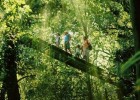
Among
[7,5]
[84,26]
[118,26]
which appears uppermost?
[84,26]

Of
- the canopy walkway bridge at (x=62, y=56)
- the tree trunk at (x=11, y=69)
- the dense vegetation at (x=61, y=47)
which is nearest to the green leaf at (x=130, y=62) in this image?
the dense vegetation at (x=61, y=47)

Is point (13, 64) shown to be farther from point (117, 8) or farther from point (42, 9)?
point (117, 8)

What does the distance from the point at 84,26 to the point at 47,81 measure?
5.14 m

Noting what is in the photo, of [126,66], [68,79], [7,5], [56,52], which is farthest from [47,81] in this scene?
[126,66]

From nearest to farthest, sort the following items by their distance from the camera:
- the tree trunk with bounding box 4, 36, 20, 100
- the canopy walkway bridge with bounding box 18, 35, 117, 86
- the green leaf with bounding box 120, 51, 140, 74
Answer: the green leaf with bounding box 120, 51, 140, 74 → the canopy walkway bridge with bounding box 18, 35, 117, 86 → the tree trunk with bounding box 4, 36, 20, 100

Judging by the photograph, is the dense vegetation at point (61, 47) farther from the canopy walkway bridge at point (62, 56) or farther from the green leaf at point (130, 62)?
the green leaf at point (130, 62)

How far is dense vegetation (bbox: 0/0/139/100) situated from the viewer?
16.0 metres

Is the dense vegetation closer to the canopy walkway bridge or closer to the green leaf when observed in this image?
the canopy walkway bridge

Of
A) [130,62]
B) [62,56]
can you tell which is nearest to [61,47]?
[62,56]

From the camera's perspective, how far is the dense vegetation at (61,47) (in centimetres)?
1597

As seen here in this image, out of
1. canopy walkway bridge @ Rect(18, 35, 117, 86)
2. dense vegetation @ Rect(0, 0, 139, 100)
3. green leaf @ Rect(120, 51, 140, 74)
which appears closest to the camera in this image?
green leaf @ Rect(120, 51, 140, 74)

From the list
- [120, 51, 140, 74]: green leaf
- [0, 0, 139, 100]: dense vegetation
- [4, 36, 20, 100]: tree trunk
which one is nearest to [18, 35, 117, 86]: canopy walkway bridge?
[0, 0, 139, 100]: dense vegetation

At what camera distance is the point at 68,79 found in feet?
75.8

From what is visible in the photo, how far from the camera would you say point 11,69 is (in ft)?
59.0
